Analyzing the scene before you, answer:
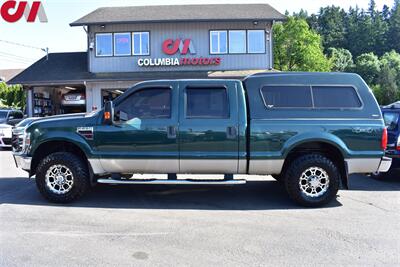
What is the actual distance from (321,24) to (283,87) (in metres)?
100

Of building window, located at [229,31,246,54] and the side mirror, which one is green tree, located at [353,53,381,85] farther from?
the side mirror

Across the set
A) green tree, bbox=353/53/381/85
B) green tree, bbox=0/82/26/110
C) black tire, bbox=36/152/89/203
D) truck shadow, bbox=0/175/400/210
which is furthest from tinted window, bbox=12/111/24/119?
green tree, bbox=353/53/381/85

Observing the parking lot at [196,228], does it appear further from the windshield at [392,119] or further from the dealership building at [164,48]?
the dealership building at [164,48]

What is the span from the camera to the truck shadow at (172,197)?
604 centimetres

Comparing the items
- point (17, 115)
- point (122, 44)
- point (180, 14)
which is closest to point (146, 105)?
point (17, 115)

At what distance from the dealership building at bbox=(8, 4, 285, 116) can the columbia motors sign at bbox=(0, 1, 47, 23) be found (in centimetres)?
541

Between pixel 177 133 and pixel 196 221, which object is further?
pixel 177 133

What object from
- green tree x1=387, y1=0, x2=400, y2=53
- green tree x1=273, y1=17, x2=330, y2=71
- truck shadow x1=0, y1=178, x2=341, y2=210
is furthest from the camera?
green tree x1=387, y1=0, x2=400, y2=53

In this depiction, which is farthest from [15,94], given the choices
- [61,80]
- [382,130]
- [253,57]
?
[382,130]

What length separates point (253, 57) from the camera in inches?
781

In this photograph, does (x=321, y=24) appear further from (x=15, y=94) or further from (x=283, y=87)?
(x=283, y=87)

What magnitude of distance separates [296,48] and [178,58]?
1240 inches

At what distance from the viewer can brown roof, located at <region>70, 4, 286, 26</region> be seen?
64.1 ft

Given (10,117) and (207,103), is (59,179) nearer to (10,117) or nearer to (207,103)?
(207,103)
